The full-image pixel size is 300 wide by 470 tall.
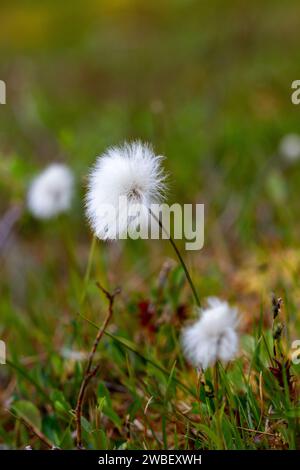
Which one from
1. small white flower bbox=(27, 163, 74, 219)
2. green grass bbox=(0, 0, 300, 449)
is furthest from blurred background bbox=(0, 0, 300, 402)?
small white flower bbox=(27, 163, 74, 219)

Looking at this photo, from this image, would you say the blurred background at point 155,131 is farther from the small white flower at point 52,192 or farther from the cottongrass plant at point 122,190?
the cottongrass plant at point 122,190

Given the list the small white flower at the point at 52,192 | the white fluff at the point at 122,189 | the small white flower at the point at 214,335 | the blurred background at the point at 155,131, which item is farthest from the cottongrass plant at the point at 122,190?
the small white flower at the point at 52,192

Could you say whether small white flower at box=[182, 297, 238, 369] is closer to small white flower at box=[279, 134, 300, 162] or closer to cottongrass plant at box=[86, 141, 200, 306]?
cottongrass plant at box=[86, 141, 200, 306]

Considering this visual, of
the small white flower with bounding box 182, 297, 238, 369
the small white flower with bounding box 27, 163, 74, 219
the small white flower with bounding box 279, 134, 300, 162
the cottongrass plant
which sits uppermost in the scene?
the small white flower with bounding box 279, 134, 300, 162

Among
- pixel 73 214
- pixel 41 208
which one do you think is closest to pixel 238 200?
pixel 73 214

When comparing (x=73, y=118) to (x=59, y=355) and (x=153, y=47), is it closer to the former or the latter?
(x=153, y=47)
